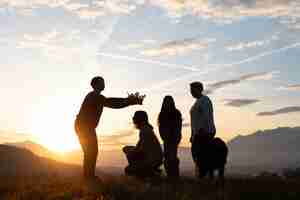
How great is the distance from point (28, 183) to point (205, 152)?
5.07m

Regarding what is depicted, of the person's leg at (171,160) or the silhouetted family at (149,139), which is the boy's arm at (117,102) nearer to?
the silhouetted family at (149,139)

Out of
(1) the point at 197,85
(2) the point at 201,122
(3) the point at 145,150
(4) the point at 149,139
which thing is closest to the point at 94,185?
(3) the point at 145,150

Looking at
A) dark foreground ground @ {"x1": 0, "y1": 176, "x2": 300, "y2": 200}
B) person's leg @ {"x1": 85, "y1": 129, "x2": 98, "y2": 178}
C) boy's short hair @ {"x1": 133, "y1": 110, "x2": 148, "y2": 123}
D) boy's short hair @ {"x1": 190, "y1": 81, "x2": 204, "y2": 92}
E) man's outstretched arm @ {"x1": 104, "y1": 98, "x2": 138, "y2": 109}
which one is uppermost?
Result: boy's short hair @ {"x1": 190, "y1": 81, "x2": 204, "y2": 92}

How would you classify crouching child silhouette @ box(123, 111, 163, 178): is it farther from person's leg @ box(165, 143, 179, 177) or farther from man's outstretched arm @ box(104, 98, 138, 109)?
person's leg @ box(165, 143, 179, 177)

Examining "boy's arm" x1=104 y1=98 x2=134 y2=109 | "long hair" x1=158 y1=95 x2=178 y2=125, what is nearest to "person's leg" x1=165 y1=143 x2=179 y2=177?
"long hair" x1=158 y1=95 x2=178 y2=125

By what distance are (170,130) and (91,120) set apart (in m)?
2.64

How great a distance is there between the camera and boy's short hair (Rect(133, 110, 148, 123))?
46.7 ft

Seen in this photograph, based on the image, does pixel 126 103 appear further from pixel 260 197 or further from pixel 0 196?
pixel 260 197

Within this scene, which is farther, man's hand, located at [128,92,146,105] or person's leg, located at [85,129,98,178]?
man's hand, located at [128,92,146,105]

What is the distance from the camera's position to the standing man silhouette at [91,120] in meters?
13.9

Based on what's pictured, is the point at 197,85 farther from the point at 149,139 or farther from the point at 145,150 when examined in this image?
the point at 145,150

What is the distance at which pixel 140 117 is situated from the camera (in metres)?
14.2

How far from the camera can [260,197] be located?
977 centimetres

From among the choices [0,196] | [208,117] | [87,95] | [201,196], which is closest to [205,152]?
[208,117]
